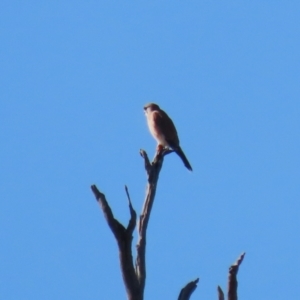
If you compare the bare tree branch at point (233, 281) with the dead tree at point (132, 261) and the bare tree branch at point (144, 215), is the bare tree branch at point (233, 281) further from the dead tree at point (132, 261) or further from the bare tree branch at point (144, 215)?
the bare tree branch at point (144, 215)

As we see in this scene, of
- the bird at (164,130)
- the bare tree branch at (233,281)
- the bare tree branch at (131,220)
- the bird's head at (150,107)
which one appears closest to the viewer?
the bare tree branch at (233,281)

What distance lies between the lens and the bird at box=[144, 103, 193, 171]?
10805mm

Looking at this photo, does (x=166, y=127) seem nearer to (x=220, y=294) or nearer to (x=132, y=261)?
(x=132, y=261)

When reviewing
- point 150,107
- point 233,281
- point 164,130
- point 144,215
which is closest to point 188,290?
point 233,281

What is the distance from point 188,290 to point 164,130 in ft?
21.8

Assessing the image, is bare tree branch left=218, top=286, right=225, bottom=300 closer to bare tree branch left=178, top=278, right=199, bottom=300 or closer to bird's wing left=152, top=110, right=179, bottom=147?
bare tree branch left=178, top=278, right=199, bottom=300

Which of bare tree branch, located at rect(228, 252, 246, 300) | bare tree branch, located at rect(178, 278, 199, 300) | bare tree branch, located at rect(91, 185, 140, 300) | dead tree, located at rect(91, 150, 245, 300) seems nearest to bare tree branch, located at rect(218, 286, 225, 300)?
dead tree, located at rect(91, 150, 245, 300)

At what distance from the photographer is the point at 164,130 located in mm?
11148

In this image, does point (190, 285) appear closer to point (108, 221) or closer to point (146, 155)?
point (108, 221)

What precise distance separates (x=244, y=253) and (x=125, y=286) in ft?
2.55

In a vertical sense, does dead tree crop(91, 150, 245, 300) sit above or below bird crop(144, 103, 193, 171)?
below

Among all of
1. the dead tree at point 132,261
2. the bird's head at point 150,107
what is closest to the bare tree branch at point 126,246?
the dead tree at point 132,261

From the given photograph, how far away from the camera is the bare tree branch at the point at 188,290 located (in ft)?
15.0

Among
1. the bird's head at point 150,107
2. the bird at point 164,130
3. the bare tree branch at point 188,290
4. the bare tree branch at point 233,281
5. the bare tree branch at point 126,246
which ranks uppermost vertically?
the bird's head at point 150,107
